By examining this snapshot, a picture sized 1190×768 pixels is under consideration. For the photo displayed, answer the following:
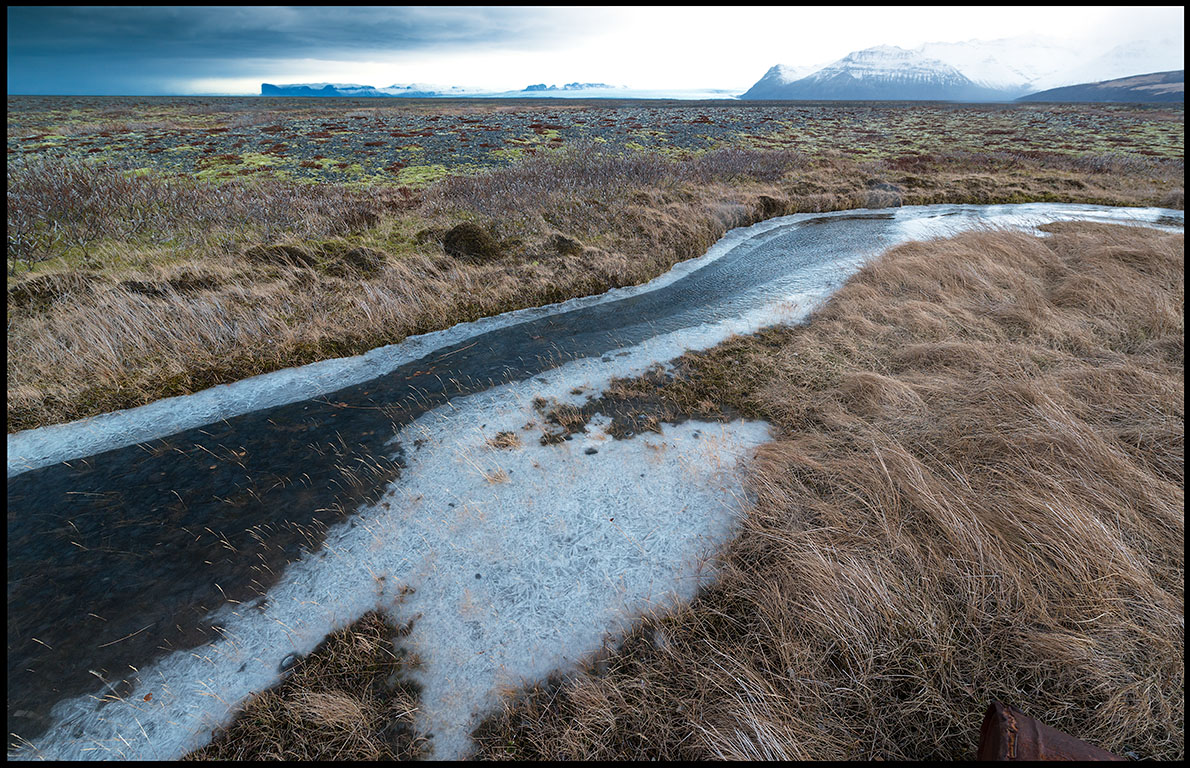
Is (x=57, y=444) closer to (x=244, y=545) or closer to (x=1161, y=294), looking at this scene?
(x=244, y=545)

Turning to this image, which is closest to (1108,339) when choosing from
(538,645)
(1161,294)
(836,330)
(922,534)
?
(1161,294)

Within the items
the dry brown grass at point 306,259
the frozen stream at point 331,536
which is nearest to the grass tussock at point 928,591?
the frozen stream at point 331,536

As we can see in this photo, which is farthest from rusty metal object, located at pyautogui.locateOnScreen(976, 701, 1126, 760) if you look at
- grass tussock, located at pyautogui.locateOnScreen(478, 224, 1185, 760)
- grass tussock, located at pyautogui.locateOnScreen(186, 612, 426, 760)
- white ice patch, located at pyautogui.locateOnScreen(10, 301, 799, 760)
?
grass tussock, located at pyautogui.locateOnScreen(186, 612, 426, 760)

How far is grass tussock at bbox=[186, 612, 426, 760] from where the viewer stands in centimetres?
340

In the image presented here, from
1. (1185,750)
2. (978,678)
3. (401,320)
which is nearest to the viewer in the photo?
(1185,750)

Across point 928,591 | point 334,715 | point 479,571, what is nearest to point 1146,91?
point 928,591

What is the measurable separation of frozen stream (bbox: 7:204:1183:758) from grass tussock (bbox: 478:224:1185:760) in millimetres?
599

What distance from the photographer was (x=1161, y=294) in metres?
9.27

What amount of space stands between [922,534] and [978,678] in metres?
1.34

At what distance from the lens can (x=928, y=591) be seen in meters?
3.96

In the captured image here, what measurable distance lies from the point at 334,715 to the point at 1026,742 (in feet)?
14.2

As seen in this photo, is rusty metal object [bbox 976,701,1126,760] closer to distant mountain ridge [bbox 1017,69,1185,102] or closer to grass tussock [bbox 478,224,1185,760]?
grass tussock [bbox 478,224,1185,760]

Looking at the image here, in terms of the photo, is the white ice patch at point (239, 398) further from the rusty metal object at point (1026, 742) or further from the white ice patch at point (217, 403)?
the rusty metal object at point (1026, 742)

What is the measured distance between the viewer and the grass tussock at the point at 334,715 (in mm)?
3400
